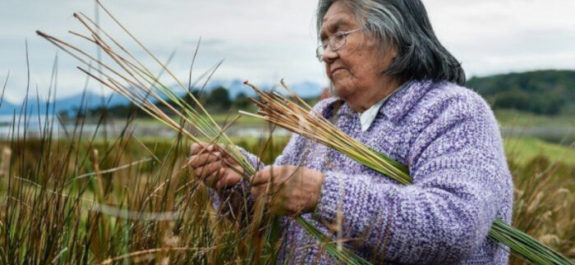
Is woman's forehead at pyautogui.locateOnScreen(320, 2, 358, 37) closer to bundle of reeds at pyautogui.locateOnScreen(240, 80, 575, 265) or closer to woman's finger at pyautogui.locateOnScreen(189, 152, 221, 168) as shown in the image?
bundle of reeds at pyautogui.locateOnScreen(240, 80, 575, 265)

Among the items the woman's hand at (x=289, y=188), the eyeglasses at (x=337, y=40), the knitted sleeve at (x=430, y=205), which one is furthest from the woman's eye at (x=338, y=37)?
the woman's hand at (x=289, y=188)

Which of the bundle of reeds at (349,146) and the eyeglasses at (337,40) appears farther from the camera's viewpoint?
the eyeglasses at (337,40)

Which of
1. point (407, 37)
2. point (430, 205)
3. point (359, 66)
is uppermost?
point (407, 37)

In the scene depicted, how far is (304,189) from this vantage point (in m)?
2.14

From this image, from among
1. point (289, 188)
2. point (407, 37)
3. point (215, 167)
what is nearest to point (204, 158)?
point (215, 167)

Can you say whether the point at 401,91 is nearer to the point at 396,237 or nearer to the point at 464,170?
the point at 464,170

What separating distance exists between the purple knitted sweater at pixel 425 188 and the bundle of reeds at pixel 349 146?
40 millimetres

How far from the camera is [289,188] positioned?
201 centimetres

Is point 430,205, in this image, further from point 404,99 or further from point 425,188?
point 404,99

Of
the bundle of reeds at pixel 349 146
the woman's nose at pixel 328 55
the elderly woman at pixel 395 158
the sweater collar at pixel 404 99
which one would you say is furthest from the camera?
the woman's nose at pixel 328 55

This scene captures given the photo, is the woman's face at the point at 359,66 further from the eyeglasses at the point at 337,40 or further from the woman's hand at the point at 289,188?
the woman's hand at the point at 289,188

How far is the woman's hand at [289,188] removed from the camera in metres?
2.04

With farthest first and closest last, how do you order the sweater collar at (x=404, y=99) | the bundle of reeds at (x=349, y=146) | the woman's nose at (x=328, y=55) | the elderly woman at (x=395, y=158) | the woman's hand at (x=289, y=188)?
the woman's nose at (x=328, y=55)
the sweater collar at (x=404, y=99)
the bundle of reeds at (x=349, y=146)
the elderly woman at (x=395, y=158)
the woman's hand at (x=289, y=188)

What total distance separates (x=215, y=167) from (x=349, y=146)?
44cm
